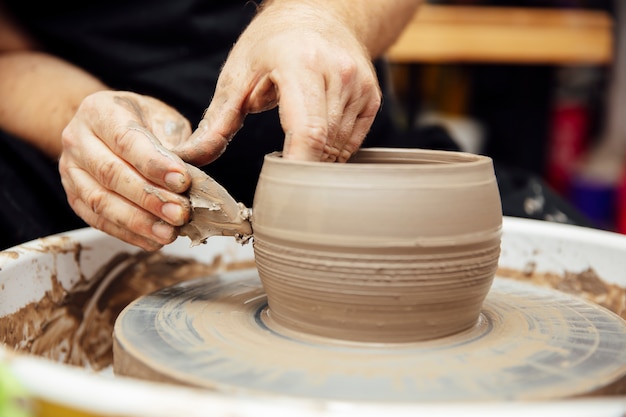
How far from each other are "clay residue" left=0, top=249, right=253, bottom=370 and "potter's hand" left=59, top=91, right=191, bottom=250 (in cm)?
Result: 15

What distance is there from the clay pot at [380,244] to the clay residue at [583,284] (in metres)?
0.41

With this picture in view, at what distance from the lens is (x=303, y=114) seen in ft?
2.71

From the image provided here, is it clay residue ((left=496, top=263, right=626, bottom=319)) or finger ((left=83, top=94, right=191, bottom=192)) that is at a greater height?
finger ((left=83, top=94, right=191, bottom=192))

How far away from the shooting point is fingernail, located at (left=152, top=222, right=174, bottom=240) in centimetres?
95

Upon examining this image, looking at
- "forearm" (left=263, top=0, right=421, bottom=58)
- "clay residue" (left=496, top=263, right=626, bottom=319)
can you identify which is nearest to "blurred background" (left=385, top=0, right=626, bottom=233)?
"forearm" (left=263, top=0, right=421, bottom=58)

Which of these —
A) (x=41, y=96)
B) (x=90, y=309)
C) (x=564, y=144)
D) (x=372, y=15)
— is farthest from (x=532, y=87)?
(x=90, y=309)

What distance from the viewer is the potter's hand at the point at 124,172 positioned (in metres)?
0.90

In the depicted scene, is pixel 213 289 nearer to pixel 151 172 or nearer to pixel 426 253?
pixel 151 172

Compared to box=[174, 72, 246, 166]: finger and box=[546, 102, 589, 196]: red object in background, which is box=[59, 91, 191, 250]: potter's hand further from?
box=[546, 102, 589, 196]: red object in background

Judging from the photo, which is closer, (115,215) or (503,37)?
(115,215)

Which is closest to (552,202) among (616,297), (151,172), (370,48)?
(616,297)

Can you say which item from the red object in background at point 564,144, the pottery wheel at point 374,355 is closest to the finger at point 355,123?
the pottery wheel at point 374,355

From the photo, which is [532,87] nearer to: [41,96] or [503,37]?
[503,37]

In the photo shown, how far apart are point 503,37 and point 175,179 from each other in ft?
7.11
